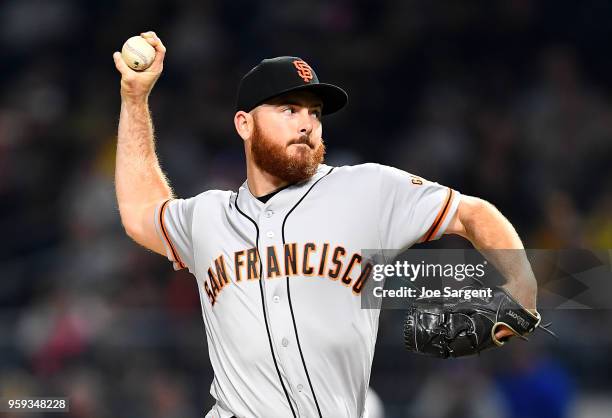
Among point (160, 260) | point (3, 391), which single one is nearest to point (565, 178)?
point (160, 260)

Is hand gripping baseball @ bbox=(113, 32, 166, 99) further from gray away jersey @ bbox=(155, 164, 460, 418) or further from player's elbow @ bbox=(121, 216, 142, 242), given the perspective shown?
gray away jersey @ bbox=(155, 164, 460, 418)

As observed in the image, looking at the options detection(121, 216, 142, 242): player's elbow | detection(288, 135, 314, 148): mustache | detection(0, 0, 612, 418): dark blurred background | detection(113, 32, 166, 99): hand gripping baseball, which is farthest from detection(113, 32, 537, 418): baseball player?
detection(0, 0, 612, 418): dark blurred background

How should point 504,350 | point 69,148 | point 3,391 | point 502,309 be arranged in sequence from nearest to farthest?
1. point 502,309
2. point 504,350
3. point 3,391
4. point 69,148

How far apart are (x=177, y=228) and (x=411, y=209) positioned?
797 millimetres

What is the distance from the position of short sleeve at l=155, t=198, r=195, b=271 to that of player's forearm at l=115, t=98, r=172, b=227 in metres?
0.11

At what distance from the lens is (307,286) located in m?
3.12

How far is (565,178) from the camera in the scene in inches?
285

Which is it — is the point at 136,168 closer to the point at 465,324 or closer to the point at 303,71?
the point at 303,71

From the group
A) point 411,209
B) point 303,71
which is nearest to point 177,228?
point 303,71

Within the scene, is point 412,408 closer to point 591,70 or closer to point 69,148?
point 591,70

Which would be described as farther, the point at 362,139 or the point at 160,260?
the point at 362,139

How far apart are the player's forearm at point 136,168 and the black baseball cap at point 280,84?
44 cm

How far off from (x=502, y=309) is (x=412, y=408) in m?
3.34

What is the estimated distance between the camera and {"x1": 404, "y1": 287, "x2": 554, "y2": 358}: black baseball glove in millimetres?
2939
